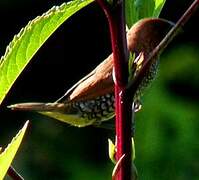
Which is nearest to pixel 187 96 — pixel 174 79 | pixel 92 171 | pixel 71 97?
pixel 174 79

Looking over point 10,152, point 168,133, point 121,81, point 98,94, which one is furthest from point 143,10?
point 168,133

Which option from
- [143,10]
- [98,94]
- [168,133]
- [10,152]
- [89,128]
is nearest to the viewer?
[10,152]

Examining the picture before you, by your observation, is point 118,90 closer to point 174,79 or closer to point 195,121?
point 195,121

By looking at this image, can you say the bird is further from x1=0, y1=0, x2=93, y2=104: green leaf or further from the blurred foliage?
the blurred foliage

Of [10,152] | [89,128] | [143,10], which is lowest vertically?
[10,152]

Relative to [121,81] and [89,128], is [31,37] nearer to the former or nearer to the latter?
[121,81]
